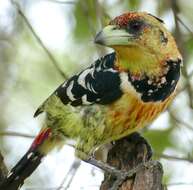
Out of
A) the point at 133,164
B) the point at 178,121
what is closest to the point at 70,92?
the point at 133,164

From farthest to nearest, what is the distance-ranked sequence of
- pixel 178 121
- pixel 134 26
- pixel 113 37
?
pixel 178 121, pixel 134 26, pixel 113 37

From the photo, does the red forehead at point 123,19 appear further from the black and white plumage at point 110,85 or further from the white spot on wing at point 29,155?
the white spot on wing at point 29,155

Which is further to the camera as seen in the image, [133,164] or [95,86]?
[95,86]

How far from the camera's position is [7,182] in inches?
122

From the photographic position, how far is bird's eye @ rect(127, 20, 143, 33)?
303cm

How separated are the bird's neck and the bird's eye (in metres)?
0.07

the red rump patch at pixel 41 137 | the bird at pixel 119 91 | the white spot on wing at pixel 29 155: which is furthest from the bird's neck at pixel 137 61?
the white spot on wing at pixel 29 155

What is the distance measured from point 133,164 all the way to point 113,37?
0.50m

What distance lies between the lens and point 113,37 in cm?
294

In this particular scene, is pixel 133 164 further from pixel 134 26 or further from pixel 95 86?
pixel 134 26

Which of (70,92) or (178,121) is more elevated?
(70,92)

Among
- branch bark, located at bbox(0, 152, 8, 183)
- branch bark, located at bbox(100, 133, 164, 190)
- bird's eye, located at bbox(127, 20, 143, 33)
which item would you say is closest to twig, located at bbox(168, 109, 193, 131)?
branch bark, located at bbox(100, 133, 164, 190)

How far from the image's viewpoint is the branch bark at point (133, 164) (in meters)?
2.79

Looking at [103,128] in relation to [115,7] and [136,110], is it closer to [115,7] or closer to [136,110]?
[136,110]
